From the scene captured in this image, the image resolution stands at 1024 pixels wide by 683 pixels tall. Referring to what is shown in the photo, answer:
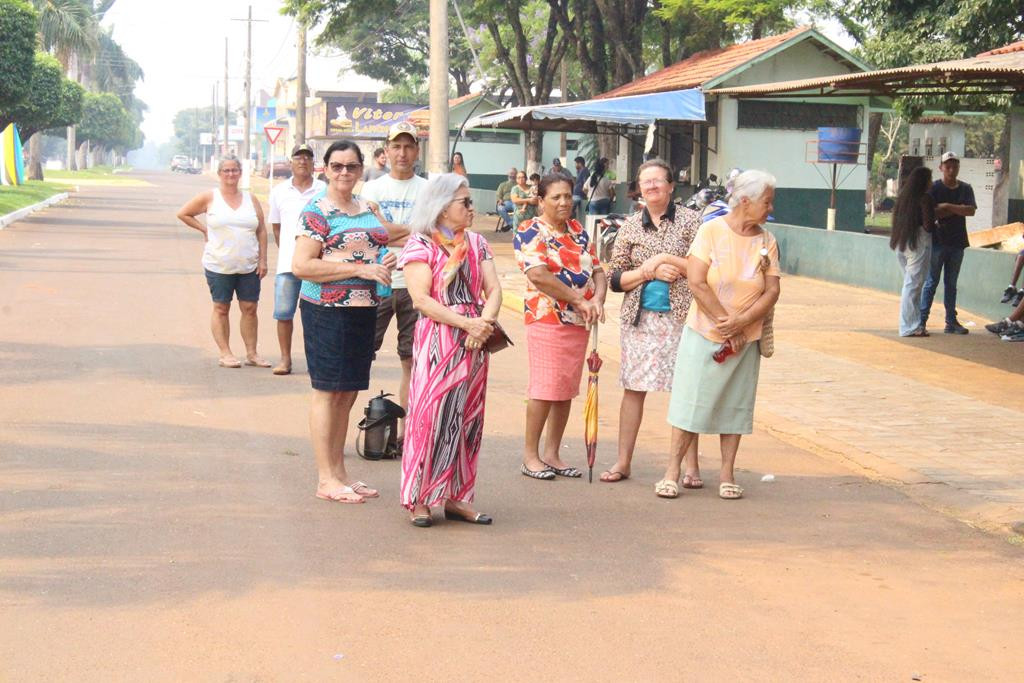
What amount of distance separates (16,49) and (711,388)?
107 feet

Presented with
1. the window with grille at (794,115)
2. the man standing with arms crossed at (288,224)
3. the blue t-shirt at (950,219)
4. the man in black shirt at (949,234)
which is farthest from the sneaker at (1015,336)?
the window with grille at (794,115)

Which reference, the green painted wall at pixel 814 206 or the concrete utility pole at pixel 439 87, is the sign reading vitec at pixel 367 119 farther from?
the concrete utility pole at pixel 439 87

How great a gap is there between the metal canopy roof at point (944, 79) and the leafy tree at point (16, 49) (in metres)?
25.5

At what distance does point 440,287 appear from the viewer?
6.55 m

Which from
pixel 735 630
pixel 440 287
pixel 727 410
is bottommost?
pixel 735 630

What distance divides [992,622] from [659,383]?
8.36ft

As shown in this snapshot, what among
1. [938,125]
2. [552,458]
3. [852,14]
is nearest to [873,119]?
[938,125]

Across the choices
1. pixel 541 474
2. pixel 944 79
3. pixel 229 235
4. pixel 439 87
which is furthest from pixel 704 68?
pixel 541 474

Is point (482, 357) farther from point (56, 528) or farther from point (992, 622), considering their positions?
point (992, 622)

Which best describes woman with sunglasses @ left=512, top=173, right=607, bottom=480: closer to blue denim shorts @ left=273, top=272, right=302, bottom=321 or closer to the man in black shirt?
blue denim shorts @ left=273, top=272, right=302, bottom=321

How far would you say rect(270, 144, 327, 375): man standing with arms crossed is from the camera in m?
10.5

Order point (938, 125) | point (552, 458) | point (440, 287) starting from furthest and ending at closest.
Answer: point (938, 125), point (552, 458), point (440, 287)

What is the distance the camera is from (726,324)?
713 cm

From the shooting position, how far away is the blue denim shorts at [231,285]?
1123 cm
